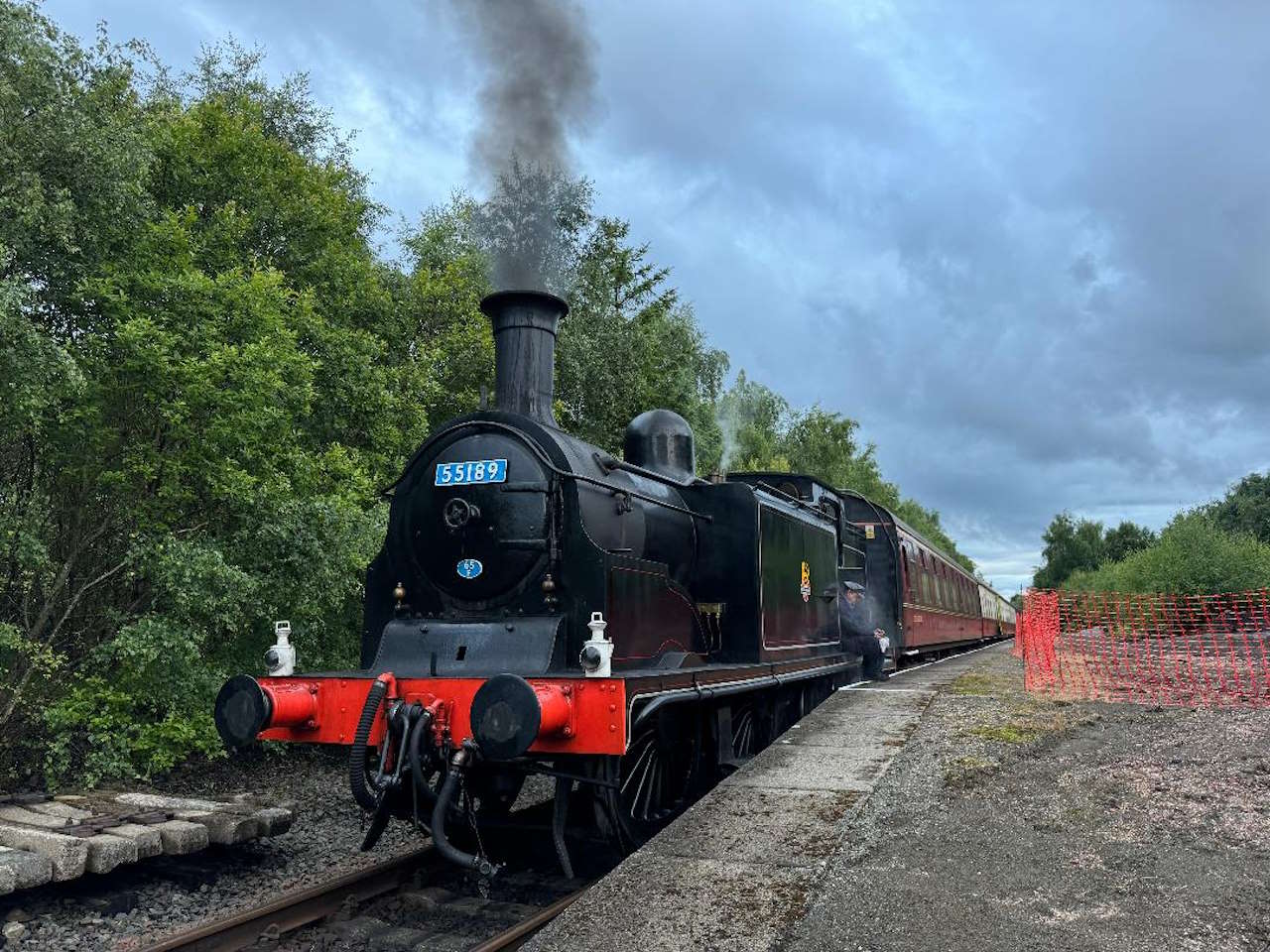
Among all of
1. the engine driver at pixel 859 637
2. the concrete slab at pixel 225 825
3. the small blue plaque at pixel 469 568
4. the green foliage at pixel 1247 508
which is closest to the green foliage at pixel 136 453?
the concrete slab at pixel 225 825

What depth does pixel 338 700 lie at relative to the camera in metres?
5.00

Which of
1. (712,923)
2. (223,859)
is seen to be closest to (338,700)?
(223,859)

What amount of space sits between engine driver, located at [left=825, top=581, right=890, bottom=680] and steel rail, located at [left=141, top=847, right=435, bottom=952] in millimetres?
7519

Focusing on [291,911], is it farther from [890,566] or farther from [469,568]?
[890,566]

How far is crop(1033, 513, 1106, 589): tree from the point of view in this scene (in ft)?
299

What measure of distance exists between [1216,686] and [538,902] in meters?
9.86

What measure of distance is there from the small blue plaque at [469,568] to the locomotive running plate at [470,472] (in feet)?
1.57

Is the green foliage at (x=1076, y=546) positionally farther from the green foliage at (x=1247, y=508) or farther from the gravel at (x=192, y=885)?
the gravel at (x=192, y=885)

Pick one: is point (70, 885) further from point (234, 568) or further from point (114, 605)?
point (114, 605)

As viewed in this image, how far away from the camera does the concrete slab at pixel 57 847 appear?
5.07m

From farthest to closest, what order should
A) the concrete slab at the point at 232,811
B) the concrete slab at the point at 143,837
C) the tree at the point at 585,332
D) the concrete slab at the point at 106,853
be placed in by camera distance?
the tree at the point at 585,332
the concrete slab at the point at 232,811
the concrete slab at the point at 143,837
the concrete slab at the point at 106,853

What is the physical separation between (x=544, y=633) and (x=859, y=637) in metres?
7.77

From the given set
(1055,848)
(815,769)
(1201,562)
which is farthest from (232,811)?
(1201,562)

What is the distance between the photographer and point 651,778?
19.0 feet
